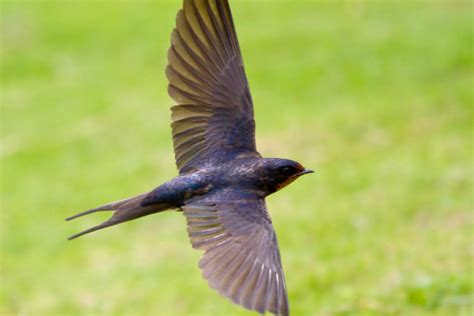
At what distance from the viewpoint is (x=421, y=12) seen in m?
18.8

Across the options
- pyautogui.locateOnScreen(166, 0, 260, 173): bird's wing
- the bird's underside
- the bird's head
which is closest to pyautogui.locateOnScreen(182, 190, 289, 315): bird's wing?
the bird's underside

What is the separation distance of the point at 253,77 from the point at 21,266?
741 centimetres

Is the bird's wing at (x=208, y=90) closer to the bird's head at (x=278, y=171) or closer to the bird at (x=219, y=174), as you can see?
the bird at (x=219, y=174)

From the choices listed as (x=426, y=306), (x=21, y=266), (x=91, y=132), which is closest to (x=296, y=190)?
(x=21, y=266)

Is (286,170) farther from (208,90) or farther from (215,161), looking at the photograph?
(208,90)

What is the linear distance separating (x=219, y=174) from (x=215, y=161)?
22cm

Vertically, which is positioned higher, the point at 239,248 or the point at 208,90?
the point at 208,90

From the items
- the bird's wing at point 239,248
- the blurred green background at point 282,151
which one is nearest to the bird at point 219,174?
the bird's wing at point 239,248

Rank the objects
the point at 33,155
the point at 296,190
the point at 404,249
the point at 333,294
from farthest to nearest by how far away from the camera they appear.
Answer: the point at 33,155 → the point at 296,190 → the point at 404,249 → the point at 333,294

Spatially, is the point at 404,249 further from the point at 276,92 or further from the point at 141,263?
the point at 276,92

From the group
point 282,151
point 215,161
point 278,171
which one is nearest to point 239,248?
point 278,171

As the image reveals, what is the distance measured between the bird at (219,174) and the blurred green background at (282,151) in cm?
207

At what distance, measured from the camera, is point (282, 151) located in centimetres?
1382

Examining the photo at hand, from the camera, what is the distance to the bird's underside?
432 centimetres
